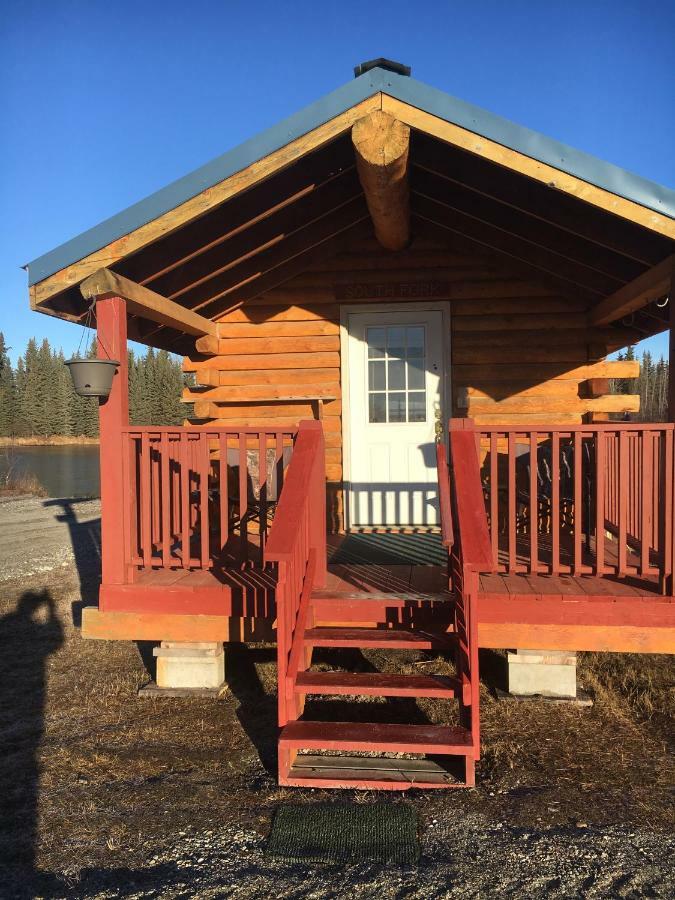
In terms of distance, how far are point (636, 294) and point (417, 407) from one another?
250 centimetres

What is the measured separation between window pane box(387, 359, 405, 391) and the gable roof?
2.25 metres

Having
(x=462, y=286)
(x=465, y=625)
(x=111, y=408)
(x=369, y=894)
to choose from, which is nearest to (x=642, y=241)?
(x=462, y=286)

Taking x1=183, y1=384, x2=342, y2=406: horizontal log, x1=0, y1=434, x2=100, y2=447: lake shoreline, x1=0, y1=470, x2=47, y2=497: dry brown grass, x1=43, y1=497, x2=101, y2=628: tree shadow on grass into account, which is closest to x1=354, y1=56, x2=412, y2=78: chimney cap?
x1=183, y1=384, x2=342, y2=406: horizontal log

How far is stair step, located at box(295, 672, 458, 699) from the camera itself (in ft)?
11.1

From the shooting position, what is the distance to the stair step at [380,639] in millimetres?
3764

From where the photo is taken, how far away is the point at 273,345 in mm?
6914

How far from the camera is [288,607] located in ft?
11.4

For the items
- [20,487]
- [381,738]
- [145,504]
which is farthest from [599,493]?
[20,487]

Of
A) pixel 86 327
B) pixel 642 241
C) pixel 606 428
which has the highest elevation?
pixel 642 241

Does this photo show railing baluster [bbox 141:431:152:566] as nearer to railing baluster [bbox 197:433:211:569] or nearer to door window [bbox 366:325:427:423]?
railing baluster [bbox 197:433:211:569]

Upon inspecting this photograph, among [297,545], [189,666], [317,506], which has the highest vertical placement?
[317,506]

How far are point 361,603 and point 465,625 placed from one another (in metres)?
0.90

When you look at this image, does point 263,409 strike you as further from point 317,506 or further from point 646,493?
point 646,493

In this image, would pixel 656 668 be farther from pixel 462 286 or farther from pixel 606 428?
pixel 462 286
